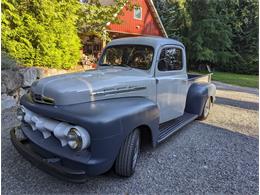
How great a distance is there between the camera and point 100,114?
2.74m

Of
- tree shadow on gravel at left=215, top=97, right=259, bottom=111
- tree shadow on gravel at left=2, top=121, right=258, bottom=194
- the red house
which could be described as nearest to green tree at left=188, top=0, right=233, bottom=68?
the red house

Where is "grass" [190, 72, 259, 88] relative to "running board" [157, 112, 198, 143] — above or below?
below

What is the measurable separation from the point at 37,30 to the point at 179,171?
7.03 meters

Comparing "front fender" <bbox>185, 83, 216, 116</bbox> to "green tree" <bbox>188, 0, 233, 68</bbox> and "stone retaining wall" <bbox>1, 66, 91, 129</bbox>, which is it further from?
"green tree" <bbox>188, 0, 233, 68</bbox>

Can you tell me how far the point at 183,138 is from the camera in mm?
4922

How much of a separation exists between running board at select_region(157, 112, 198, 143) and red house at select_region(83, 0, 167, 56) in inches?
527

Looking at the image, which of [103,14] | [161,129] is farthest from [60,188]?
[103,14]

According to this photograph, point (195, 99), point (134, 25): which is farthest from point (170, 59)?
point (134, 25)

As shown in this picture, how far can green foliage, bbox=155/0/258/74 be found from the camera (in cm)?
2427

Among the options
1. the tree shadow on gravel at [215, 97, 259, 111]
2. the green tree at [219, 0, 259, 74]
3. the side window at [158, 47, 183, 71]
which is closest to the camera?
the side window at [158, 47, 183, 71]

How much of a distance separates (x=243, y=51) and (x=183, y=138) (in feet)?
84.4

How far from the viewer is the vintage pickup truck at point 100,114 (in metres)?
2.65

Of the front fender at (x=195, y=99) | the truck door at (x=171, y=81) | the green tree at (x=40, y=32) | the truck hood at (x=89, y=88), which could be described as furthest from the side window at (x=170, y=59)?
the green tree at (x=40, y=32)

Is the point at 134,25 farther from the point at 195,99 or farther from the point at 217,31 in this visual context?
the point at 195,99
